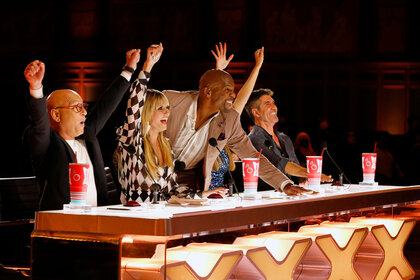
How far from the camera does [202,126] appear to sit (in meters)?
4.44

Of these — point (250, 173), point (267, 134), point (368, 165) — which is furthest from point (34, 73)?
point (368, 165)

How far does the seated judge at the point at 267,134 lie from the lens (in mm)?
5211

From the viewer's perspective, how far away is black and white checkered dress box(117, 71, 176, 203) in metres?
3.91

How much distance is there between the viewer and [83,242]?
288 cm

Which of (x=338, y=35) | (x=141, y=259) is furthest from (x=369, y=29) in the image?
(x=141, y=259)

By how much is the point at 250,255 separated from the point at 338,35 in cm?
1064

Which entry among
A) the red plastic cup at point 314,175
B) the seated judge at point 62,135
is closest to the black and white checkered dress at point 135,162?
the seated judge at point 62,135

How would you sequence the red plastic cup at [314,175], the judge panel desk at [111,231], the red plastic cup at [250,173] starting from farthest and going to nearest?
1. the red plastic cup at [314,175]
2. the red plastic cup at [250,173]
3. the judge panel desk at [111,231]

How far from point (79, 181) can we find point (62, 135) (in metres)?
0.79

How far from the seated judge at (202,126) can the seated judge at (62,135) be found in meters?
0.46

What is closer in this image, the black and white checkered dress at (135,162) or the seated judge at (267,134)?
the black and white checkered dress at (135,162)

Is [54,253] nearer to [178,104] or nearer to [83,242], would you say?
[83,242]

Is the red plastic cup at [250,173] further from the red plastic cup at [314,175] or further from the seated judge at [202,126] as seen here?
the red plastic cup at [314,175]

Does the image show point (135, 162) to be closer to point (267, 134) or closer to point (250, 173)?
point (250, 173)
